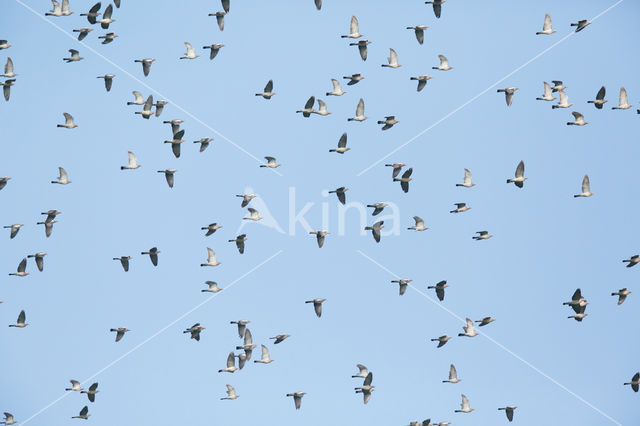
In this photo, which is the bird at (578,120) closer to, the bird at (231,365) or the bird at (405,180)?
the bird at (405,180)

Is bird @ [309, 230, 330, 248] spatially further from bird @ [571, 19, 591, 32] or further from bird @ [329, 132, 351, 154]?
bird @ [571, 19, 591, 32]

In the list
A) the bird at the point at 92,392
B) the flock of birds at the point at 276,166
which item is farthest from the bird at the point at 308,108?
the bird at the point at 92,392

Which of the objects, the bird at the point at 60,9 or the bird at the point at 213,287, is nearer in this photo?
the bird at the point at 60,9

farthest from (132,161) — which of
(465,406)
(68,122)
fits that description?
(465,406)

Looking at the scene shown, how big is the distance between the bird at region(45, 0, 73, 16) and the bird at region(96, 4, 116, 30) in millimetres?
1706

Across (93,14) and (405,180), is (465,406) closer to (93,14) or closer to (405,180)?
(405,180)

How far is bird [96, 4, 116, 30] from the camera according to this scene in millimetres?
98075

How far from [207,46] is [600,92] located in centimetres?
2003

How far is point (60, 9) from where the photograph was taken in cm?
9762

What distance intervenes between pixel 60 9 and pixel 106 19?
7.85 feet

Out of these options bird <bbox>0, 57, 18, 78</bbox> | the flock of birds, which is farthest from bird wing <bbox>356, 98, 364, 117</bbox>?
bird <bbox>0, 57, 18, 78</bbox>

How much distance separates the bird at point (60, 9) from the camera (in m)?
96.9

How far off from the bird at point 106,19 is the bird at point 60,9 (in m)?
1.71

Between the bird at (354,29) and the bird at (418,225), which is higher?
the bird at (354,29)
